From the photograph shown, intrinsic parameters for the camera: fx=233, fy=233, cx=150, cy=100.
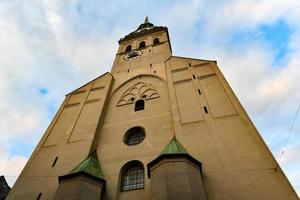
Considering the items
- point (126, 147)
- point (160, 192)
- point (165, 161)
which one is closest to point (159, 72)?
point (126, 147)

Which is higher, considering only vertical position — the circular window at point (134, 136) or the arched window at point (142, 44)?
the arched window at point (142, 44)

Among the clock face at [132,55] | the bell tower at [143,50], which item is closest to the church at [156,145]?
the bell tower at [143,50]

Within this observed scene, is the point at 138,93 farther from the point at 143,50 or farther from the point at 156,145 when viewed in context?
the point at 143,50

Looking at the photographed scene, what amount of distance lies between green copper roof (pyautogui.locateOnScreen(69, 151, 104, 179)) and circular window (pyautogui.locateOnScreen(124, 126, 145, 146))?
83.5 inches

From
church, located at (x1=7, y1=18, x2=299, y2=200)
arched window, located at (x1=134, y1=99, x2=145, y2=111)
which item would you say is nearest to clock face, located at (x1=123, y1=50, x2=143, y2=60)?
church, located at (x1=7, y1=18, x2=299, y2=200)

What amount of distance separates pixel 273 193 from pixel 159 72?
1251cm

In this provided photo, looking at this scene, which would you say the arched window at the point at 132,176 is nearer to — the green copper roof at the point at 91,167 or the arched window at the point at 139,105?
the green copper roof at the point at 91,167

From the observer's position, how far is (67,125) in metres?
15.3

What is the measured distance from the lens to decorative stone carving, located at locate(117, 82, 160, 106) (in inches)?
651

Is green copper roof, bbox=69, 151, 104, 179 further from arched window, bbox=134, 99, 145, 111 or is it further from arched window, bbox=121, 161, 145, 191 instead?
arched window, bbox=134, 99, 145, 111

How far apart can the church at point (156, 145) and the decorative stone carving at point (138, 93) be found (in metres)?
0.08

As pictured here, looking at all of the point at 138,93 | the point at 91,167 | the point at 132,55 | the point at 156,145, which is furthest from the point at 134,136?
the point at 132,55

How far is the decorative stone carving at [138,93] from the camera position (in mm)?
16531

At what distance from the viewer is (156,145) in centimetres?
1228
